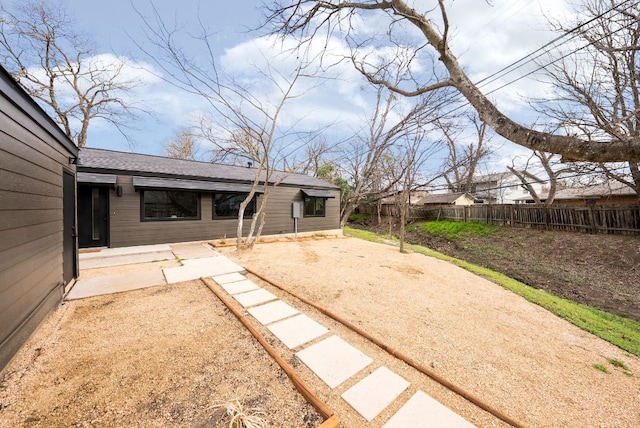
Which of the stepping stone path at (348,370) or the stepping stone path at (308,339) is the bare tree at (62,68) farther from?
the stepping stone path at (348,370)

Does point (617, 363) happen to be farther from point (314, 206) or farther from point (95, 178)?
point (95, 178)

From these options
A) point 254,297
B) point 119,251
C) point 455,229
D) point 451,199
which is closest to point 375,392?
point 254,297

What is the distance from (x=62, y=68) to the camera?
485 inches

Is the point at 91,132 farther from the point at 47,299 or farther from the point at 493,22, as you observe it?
the point at 493,22

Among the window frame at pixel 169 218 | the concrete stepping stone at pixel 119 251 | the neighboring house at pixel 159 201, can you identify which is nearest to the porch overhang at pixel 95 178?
the neighboring house at pixel 159 201

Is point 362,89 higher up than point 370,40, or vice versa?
point 362,89

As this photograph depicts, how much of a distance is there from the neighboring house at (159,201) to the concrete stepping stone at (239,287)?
3.79 metres

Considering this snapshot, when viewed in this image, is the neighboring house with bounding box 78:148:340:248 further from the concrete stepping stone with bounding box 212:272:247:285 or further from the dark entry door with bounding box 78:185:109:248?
the concrete stepping stone with bounding box 212:272:247:285

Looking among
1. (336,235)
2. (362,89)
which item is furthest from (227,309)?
(336,235)

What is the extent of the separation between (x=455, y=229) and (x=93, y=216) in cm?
1667

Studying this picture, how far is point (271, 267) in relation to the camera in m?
4.99

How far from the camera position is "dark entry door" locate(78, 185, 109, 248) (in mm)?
6016

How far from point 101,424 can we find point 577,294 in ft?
31.0

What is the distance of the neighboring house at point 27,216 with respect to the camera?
192 cm
